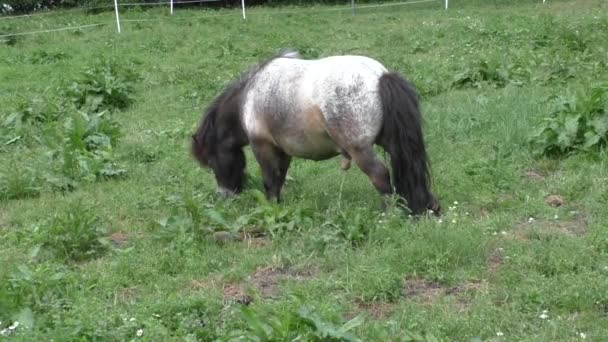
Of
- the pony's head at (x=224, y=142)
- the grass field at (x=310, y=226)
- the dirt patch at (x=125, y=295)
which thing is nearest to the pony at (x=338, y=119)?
the pony's head at (x=224, y=142)

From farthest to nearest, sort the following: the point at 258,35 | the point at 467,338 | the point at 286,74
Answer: the point at 258,35, the point at 286,74, the point at 467,338

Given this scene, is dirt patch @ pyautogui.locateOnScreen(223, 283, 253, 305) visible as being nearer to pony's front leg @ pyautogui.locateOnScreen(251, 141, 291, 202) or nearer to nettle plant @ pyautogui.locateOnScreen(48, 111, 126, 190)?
pony's front leg @ pyautogui.locateOnScreen(251, 141, 291, 202)

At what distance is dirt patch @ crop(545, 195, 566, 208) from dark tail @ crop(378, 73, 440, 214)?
0.94m

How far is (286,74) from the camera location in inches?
305

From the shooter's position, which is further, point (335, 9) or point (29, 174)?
point (335, 9)

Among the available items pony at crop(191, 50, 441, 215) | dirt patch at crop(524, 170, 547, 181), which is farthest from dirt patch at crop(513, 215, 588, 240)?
dirt patch at crop(524, 170, 547, 181)

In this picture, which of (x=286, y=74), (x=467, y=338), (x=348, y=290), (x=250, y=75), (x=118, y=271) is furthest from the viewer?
(x=250, y=75)

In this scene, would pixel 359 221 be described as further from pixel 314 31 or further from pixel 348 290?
pixel 314 31

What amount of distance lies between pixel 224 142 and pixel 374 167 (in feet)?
5.98

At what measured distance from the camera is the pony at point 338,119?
23.2ft

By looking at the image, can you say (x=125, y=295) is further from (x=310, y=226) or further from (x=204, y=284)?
(x=310, y=226)

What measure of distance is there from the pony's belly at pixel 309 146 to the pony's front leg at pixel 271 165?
0.77 feet

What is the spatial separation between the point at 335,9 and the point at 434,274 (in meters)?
20.2

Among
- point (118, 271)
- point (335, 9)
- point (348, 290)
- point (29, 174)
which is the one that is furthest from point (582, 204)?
point (335, 9)
